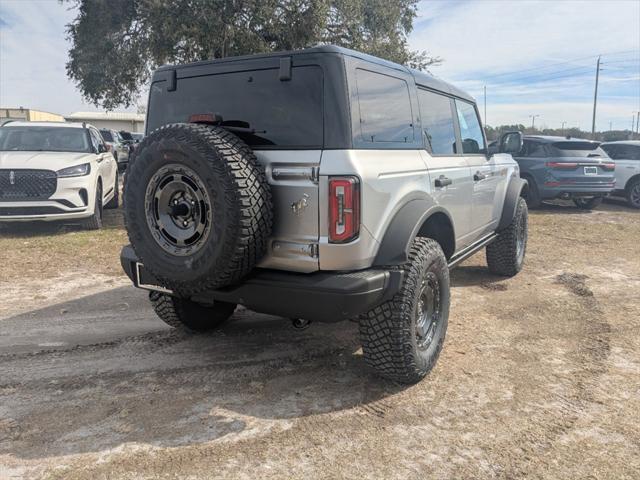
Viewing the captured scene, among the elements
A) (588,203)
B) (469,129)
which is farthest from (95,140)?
(588,203)

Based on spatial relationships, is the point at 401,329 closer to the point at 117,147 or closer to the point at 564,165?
the point at 564,165

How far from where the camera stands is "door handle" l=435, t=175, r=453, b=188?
3.69m

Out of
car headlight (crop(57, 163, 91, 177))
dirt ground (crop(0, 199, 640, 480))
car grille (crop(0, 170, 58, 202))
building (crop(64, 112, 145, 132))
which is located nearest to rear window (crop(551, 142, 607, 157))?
dirt ground (crop(0, 199, 640, 480))

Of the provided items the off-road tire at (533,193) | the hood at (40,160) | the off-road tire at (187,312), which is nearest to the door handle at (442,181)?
the off-road tire at (187,312)

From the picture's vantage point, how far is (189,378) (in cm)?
341

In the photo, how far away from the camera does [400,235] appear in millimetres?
3010

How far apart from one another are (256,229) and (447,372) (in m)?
1.77

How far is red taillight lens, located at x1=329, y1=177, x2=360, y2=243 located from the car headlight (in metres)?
6.30

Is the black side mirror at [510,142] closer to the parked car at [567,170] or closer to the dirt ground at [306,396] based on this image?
the dirt ground at [306,396]

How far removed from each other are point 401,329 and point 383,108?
1389 mm

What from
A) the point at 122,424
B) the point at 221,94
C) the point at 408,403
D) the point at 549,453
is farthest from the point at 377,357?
the point at 221,94

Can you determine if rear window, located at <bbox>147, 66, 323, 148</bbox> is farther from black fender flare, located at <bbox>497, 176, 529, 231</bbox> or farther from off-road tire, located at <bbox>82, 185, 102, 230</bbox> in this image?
off-road tire, located at <bbox>82, 185, 102, 230</bbox>

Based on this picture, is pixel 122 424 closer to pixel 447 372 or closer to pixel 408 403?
pixel 408 403

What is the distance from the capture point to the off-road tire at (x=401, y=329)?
303 cm
